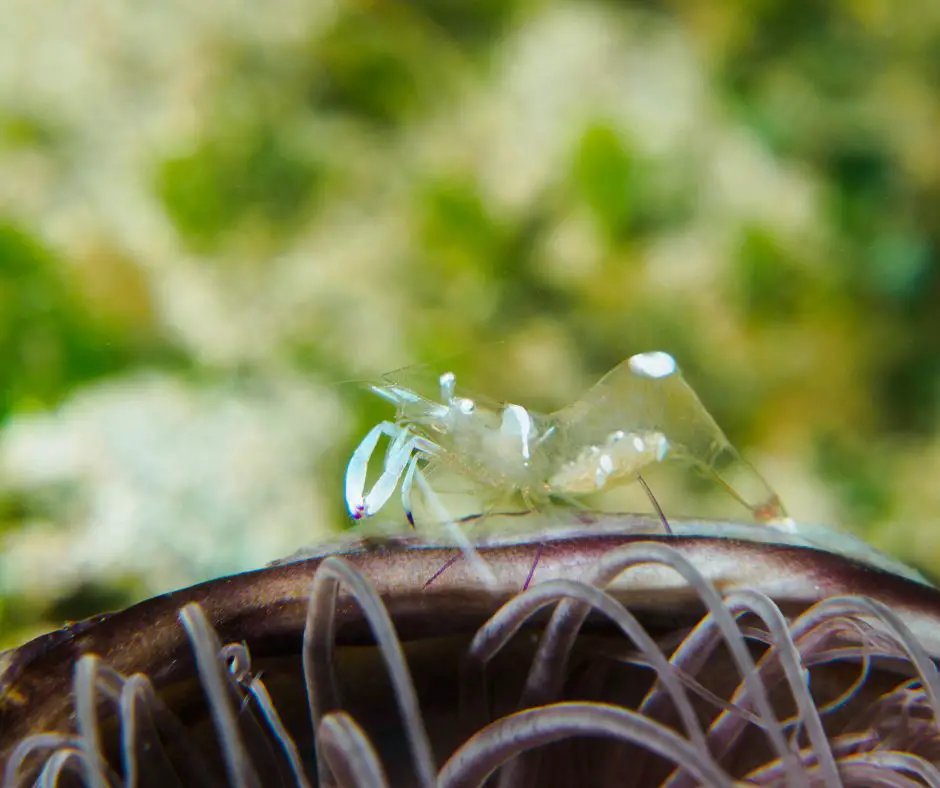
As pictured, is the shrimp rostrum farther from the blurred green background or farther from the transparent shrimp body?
the blurred green background

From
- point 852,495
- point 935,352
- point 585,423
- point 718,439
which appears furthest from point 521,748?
point 935,352

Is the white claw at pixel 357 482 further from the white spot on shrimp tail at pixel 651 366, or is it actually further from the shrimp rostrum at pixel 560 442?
the white spot on shrimp tail at pixel 651 366

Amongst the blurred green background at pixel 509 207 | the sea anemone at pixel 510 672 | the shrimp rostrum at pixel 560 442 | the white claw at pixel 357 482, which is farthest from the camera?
the blurred green background at pixel 509 207

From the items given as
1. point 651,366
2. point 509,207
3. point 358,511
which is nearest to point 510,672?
point 358,511

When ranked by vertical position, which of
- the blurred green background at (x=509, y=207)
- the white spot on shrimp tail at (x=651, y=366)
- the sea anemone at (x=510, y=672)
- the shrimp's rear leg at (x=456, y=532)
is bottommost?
the sea anemone at (x=510, y=672)

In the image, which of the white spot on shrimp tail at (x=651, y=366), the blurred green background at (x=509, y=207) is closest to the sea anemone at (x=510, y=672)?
the white spot on shrimp tail at (x=651, y=366)

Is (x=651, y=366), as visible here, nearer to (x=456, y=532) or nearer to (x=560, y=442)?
(x=560, y=442)

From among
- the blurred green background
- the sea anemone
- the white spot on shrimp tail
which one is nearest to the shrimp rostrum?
the white spot on shrimp tail
